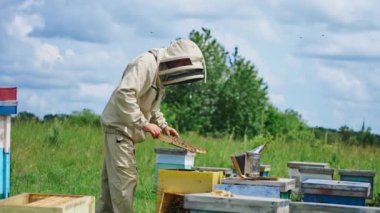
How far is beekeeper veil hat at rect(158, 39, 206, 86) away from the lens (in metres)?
4.93

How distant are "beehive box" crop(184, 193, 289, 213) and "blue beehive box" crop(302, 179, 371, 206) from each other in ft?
4.69

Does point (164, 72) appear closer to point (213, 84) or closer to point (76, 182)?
point (76, 182)

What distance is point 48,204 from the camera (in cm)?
395

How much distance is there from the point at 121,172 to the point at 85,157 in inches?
275

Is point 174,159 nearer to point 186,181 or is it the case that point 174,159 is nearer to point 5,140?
point 5,140

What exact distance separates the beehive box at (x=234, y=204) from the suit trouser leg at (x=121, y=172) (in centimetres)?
108

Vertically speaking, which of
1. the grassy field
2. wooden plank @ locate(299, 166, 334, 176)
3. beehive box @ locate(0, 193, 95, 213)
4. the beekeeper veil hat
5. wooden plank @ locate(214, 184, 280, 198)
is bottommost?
the grassy field

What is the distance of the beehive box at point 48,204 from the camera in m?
3.65

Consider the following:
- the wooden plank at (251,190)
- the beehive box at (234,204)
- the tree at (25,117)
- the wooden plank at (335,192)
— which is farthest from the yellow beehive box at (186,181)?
the tree at (25,117)

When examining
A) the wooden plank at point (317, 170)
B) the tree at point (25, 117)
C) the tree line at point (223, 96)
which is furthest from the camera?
the tree line at point (223, 96)

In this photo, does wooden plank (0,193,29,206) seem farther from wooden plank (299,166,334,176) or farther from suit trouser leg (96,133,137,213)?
wooden plank (299,166,334,176)

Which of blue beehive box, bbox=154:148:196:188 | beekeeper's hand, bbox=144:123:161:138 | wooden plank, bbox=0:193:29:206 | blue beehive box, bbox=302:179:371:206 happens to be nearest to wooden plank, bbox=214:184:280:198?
beekeeper's hand, bbox=144:123:161:138

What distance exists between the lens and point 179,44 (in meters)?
4.97

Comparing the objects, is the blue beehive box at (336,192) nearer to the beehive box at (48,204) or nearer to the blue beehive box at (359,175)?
the beehive box at (48,204)
